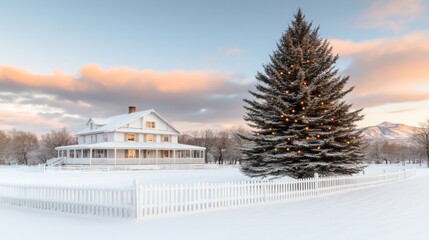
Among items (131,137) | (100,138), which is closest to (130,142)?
(131,137)

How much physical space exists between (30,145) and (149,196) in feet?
324

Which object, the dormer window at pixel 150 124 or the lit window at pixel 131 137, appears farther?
the dormer window at pixel 150 124

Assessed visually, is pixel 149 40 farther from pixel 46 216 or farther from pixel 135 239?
pixel 135 239

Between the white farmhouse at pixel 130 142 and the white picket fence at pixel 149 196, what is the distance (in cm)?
3534

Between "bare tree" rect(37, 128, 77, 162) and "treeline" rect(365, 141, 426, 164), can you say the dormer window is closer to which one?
"bare tree" rect(37, 128, 77, 162)

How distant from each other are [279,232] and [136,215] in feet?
15.2

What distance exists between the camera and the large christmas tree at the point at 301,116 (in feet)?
69.6

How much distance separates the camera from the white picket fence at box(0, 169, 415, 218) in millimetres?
11797

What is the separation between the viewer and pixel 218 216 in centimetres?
1198

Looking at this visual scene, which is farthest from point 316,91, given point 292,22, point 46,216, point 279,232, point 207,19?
point 46,216

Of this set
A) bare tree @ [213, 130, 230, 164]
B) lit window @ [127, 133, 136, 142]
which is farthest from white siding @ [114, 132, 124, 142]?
Result: bare tree @ [213, 130, 230, 164]

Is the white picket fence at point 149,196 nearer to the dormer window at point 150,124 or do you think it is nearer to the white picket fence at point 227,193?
the white picket fence at point 227,193

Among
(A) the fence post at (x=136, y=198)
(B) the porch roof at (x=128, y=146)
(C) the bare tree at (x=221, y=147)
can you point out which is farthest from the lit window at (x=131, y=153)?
(A) the fence post at (x=136, y=198)

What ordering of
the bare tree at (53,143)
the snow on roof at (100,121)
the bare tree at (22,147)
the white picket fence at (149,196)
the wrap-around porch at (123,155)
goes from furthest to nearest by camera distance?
the bare tree at (22,147), the bare tree at (53,143), the snow on roof at (100,121), the wrap-around porch at (123,155), the white picket fence at (149,196)
